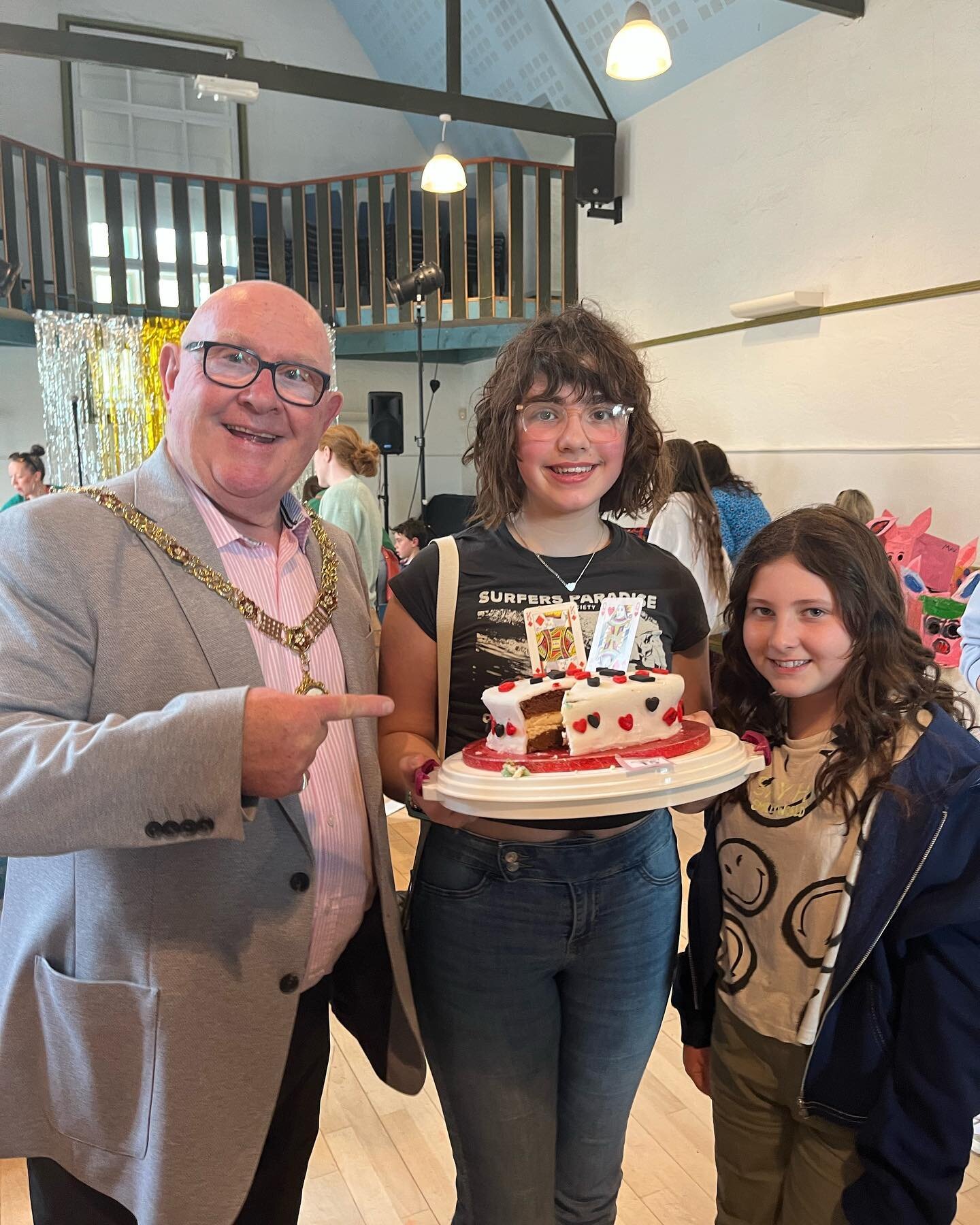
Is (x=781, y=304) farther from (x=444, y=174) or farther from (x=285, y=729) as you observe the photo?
(x=285, y=729)

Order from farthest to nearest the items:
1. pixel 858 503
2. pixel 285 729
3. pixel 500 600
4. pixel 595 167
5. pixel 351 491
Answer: pixel 595 167 < pixel 351 491 < pixel 858 503 < pixel 500 600 < pixel 285 729

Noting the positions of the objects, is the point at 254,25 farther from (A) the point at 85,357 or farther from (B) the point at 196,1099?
(B) the point at 196,1099

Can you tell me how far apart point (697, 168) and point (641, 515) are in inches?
196

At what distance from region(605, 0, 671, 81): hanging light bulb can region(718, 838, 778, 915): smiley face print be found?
13.8ft

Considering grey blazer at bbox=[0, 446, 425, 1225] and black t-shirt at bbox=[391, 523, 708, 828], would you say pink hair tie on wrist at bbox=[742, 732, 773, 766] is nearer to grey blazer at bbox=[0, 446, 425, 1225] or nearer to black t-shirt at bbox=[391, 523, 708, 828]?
black t-shirt at bbox=[391, 523, 708, 828]

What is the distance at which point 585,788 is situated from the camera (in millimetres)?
1115

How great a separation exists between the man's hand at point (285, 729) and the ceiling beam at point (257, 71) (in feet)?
18.5

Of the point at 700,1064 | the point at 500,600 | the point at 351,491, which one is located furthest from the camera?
the point at 351,491

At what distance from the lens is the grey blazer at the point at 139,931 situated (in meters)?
1.10

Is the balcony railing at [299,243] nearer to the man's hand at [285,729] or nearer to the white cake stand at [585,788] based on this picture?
the white cake stand at [585,788]

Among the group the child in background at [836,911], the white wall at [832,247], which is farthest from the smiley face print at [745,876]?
the white wall at [832,247]

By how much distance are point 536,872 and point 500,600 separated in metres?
0.41

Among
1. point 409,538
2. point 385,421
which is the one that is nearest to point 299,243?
point 385,421

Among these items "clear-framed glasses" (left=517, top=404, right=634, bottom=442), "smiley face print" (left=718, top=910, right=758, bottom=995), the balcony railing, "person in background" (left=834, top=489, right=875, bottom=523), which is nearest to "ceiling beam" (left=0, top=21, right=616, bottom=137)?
the balcony railing
